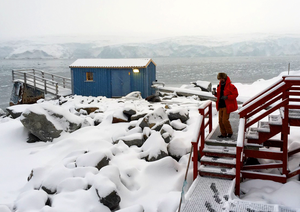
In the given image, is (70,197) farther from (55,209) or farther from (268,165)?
(268,165)

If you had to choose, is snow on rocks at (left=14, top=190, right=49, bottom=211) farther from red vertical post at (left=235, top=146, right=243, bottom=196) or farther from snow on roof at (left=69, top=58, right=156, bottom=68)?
snow on roof at (left=69, top=58, right=156, bottom=68)

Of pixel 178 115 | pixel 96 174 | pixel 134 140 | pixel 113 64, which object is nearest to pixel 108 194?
pixel 96 174

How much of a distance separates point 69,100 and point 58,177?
10.3 metres

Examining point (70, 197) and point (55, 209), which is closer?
point (55, 209)

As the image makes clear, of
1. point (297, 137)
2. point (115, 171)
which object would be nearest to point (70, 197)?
point (115, 171)

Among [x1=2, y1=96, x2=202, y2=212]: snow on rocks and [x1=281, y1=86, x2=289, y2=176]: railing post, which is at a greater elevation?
[x1=281, y1=86, x2=289, y2=176]: railing post

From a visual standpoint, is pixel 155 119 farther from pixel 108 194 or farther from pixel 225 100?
pixel 108 194

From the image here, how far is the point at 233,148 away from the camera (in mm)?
6984

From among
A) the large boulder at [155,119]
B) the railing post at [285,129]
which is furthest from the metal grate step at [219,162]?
the large boulder at [155,119]

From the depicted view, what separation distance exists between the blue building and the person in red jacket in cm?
1158

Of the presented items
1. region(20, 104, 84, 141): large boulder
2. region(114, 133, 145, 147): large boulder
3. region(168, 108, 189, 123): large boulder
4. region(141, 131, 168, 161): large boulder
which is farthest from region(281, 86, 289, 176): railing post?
region(20, 104, 84, 141): large boulder

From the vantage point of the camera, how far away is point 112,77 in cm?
1917

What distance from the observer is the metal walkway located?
17.3 feet

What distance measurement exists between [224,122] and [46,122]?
6034 mm
